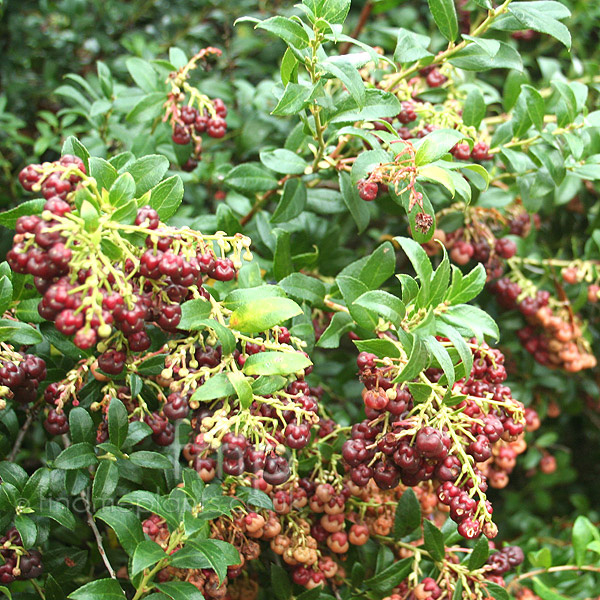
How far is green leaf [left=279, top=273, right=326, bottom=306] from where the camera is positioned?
1.92 metres

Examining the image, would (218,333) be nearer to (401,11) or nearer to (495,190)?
(495,190)

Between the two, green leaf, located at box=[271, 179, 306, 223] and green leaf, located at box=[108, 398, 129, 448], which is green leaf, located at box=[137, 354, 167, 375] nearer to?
green leaf, located at box=[108, 398, 129, 448]

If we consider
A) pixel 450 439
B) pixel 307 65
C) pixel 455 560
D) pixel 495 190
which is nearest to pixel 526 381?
pixel 495 190

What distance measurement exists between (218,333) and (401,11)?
2.93 meters

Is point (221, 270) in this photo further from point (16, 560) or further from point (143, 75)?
point (143, 75)

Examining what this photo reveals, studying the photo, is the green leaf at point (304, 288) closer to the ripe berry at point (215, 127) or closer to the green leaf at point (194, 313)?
the green leaf at point (194, 313)

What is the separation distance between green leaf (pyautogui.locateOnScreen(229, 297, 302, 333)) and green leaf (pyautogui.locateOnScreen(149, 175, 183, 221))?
1.01 feet

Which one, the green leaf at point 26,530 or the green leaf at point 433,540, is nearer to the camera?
the green leaf at point 26,530

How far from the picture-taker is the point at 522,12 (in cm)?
196

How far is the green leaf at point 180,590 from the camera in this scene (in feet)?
5.07

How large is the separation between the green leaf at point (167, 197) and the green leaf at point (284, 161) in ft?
1.85

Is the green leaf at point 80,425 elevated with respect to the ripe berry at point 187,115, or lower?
Result: lower

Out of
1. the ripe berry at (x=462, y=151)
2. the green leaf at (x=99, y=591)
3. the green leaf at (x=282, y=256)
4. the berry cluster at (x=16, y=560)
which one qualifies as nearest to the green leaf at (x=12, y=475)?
the berry cluster at (x=16, y=560)

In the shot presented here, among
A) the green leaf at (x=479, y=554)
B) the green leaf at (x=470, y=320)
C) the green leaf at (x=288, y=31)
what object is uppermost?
the green leaf at (x=288, y=31)
